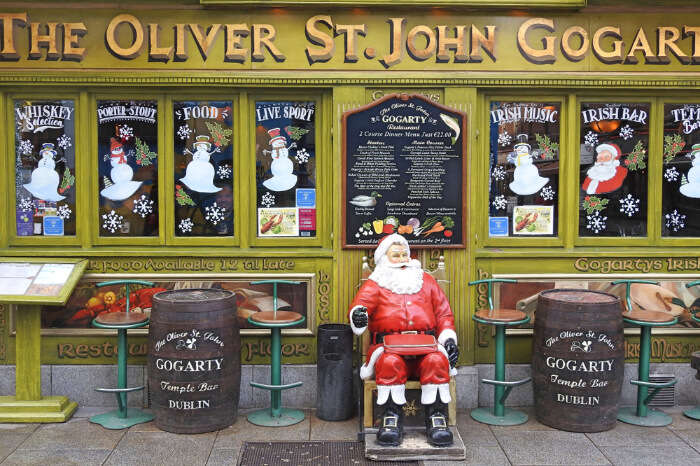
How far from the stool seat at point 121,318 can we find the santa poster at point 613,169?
13.9 feet

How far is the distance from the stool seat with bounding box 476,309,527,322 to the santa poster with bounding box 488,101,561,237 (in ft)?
2.76

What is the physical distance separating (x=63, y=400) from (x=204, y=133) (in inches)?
109

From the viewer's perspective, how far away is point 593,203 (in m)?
6.91

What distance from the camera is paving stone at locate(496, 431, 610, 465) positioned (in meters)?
5.43

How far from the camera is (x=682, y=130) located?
6.93 m

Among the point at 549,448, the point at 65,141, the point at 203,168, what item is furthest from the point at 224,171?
the point at 549,448

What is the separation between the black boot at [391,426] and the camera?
216 inches

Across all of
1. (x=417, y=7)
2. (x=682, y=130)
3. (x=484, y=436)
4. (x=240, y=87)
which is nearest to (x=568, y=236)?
(x=682, y=130)

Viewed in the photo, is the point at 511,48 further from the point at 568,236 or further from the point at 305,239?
the point at 305,239

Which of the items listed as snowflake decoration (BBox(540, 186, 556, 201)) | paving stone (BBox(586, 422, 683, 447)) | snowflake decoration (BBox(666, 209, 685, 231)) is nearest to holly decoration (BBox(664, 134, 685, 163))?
snowflake decoration (BBox(666, 209, 685, 231))

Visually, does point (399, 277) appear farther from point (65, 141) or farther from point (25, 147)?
point (25, 147)

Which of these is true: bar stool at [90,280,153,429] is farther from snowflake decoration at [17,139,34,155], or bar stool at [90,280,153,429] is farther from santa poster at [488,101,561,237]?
santa poster at [488,101,561,237]

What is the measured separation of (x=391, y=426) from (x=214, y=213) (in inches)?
106

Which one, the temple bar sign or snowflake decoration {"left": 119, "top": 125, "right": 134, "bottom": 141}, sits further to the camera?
snowflake decoration {"left": 119, "top": 125, "right": 134, "bottom": 141}
